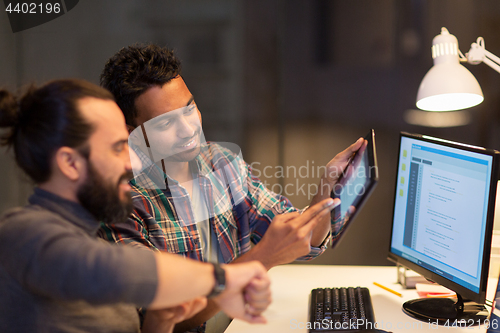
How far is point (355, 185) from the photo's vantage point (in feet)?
3.27

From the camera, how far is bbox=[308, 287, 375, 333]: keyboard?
106cm

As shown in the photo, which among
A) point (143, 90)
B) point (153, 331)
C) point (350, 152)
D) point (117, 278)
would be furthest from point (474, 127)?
point (117, 278)

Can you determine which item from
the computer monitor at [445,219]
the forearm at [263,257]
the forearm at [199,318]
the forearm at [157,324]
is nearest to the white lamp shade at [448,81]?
the computer monitor at [445,219]

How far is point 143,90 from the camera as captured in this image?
4.58 feet

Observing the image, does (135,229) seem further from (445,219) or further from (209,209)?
(445,219)

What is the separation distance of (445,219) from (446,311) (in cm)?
27

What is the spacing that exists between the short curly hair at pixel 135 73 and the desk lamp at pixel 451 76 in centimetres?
88

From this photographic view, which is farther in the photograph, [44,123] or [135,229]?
[135,229]

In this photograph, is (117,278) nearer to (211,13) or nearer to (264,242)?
(264,242)

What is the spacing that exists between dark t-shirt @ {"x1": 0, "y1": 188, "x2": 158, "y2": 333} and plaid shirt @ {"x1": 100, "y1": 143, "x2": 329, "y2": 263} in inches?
15.8

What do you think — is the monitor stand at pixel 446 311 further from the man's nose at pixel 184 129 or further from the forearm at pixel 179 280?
the man's nose at pixel 184 129

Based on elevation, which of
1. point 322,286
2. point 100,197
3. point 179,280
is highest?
point 100,197

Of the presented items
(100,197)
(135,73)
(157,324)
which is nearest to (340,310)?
(157,324)

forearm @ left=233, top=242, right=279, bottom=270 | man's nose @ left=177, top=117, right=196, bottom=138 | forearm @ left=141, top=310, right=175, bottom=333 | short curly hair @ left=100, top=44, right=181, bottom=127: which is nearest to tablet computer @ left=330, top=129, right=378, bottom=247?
forearm @ left=233, top=242, right=279, bottom=270
